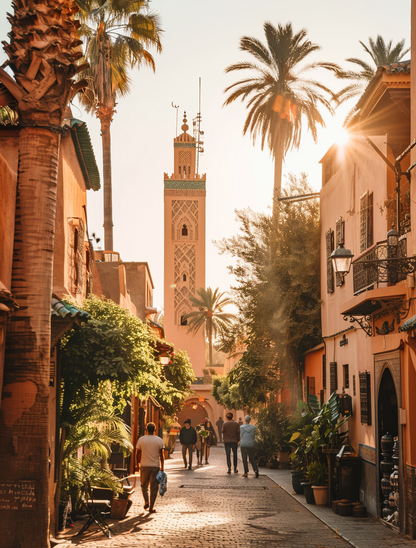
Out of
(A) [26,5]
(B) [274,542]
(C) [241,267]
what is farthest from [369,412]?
(C) [241,267]

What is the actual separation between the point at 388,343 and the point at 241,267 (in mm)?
13867

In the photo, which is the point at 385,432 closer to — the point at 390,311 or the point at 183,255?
the point at 390,311

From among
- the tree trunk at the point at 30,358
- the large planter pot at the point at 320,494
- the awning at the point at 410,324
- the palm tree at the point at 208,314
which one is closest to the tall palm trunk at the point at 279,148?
the large planter pot at the point at 320,494

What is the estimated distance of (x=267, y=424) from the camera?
956 inches

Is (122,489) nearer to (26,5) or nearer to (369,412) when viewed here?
(369,412)

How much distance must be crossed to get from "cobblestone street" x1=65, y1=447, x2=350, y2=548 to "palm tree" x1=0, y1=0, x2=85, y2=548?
2155mm

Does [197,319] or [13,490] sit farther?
[197,319]

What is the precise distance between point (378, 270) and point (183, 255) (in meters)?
48.1

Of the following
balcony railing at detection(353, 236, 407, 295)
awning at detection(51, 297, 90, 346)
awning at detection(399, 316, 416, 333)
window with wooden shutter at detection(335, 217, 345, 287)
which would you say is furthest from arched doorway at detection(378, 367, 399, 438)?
awning at detection(51, 297, 90, 346)

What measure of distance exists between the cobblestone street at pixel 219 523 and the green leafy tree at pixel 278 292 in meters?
6.87

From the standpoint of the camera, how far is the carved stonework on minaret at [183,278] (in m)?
59.0

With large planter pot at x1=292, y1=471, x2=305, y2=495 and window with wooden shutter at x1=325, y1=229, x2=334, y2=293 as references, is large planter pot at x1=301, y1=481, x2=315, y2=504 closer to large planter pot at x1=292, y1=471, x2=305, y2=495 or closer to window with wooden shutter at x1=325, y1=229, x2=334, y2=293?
large planter pot at x1=292, y1=471, x2=305, y2=495

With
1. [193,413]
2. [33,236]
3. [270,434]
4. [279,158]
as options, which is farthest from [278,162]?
[193,413]

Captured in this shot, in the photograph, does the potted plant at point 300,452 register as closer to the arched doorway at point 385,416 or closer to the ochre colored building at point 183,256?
the arched doorway at point 385,416
